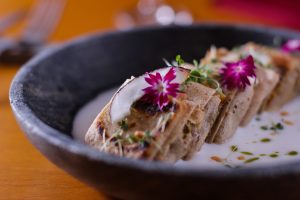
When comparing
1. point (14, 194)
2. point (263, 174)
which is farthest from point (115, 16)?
point (263, 174)

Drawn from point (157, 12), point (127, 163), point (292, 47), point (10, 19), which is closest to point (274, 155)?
point (127, 163)

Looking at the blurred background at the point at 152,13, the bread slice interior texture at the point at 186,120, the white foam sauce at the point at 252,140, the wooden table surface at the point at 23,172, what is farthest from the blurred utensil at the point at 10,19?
the bread slice interior texture at the point at 186,120

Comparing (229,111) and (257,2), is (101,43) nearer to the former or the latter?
(229,111)

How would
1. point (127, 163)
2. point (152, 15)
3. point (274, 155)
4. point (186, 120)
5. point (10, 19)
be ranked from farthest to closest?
point (152, 15) → point (10, 19) → point (274, 155) → point (186, 120) → point (127, 163)

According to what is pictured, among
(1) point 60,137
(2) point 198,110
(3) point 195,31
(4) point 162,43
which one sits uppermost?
(3) point 195,31

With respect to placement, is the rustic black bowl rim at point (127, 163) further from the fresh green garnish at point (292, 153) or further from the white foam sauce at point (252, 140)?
the fresh green garnish at point (292, 153)

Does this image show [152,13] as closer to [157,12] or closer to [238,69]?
[157,12]
